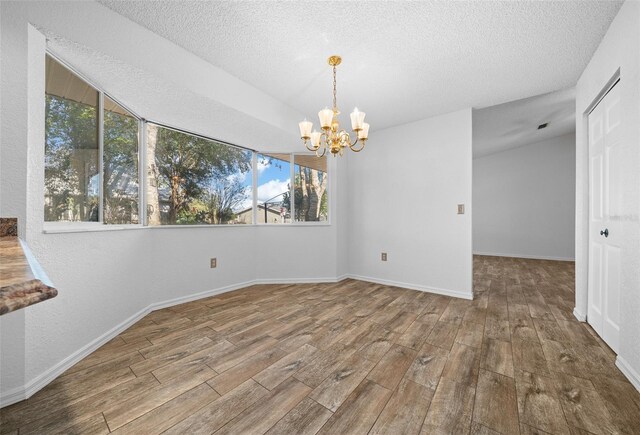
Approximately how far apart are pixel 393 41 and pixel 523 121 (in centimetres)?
379

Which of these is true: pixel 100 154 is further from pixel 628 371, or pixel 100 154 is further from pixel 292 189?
pixel 628 371

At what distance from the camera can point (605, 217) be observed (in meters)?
→ 2.10

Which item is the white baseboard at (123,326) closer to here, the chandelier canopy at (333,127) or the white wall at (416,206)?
the white wall at (416,206)

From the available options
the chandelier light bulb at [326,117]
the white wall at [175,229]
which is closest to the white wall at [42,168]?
the white wall at [175,229]

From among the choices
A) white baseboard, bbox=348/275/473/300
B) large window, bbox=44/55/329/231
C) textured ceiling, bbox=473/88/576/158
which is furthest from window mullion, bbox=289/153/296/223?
textured ceiling, bbox=473/88/576/158

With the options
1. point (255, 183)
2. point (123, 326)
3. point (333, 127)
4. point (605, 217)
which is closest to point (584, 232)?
point (605, 217)

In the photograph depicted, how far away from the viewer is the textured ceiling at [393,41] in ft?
5.72

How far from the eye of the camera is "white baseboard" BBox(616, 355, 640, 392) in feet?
4.86

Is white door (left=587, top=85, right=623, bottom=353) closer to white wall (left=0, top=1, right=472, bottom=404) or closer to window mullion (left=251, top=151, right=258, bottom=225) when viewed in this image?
white wall (left=0, top=1, right=472, bottom=404)

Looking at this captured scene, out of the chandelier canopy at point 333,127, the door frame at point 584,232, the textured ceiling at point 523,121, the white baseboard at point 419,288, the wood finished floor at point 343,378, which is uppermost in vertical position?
the textured ceiling at point 523,121

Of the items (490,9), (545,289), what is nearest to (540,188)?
(545,289)

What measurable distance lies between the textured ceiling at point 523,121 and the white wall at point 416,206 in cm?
85

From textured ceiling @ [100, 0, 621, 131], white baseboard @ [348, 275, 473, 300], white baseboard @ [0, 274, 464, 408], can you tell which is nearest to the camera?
white baseboard @ [0, 274, 464, 408]

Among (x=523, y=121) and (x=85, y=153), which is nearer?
(x=85, y=153)
